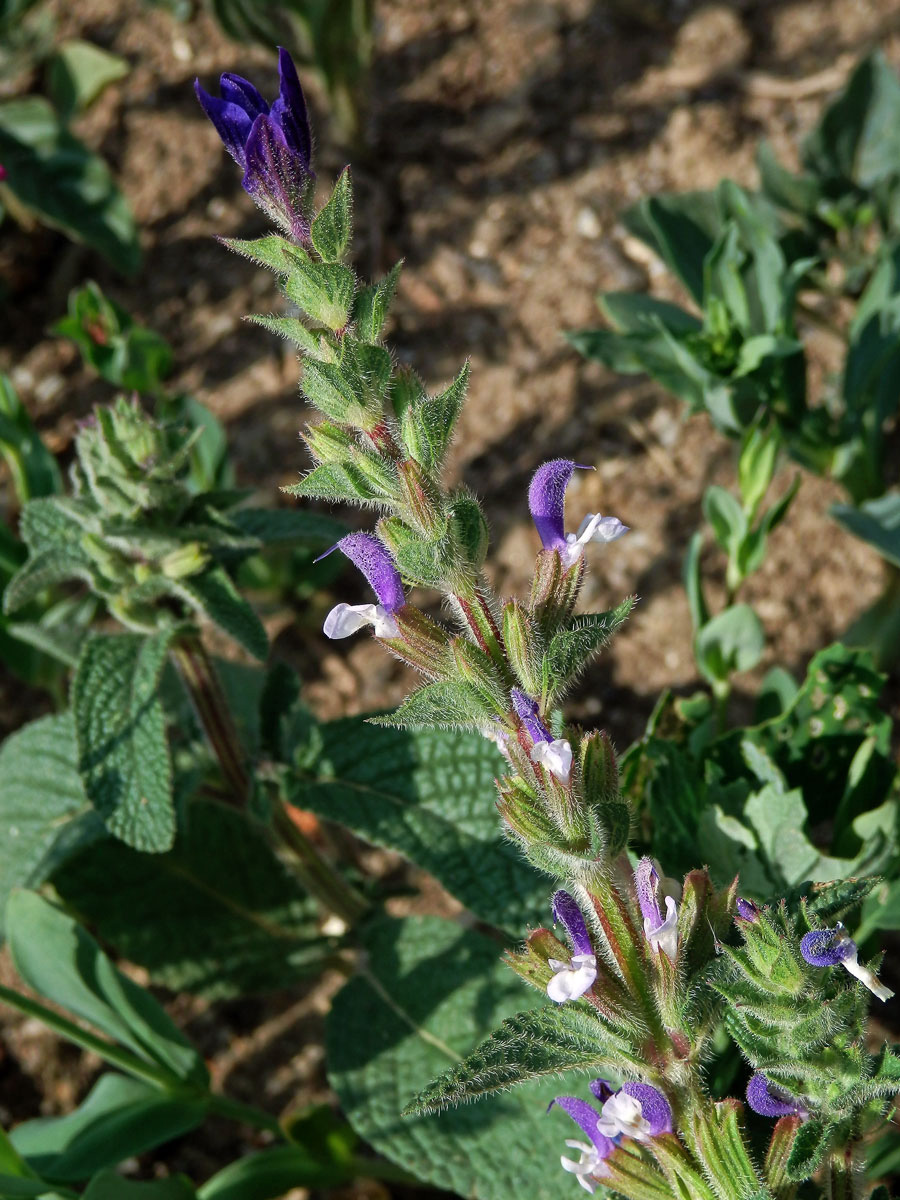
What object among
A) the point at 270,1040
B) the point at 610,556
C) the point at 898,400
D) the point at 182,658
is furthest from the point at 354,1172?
the point at 898,400

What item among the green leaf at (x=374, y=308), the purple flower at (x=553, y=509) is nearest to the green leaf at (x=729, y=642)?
the purple flower at (x=553, y=509)

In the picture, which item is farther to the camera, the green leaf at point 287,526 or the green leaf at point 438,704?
the green leaf at point 287,526

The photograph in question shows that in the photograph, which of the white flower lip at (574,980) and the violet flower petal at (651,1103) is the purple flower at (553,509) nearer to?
the white flower lip at (574,980)

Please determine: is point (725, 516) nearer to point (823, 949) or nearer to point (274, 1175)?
point (823, 949)

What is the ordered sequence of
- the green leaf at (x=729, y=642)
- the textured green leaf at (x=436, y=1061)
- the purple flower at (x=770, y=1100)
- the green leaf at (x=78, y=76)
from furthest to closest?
the green leaf at (x=78, y=76), the green leaf at (x=729, y=642), the textured green leaf at (x=436, y=1061), the purple flower at (x=770, y=1100)

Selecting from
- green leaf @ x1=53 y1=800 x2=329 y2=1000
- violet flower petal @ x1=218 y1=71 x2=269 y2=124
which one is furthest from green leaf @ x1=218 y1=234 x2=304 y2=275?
green leaf @ x1=53 y1=800 x2=329 y2=1000

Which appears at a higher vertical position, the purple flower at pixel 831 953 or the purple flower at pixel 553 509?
the purple flower at pixel 553 509

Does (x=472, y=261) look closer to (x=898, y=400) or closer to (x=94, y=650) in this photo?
(x=898, y=400)
